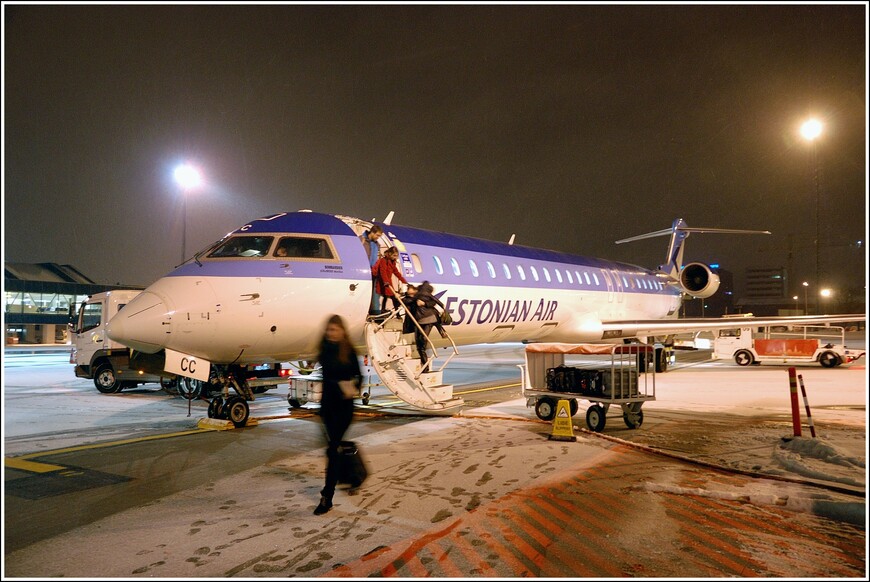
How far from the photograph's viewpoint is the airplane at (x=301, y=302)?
27.0 ft

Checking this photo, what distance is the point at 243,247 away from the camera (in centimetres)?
916

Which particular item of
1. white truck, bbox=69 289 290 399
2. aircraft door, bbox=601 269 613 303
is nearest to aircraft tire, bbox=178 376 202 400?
white truck, bbox=69 289 290 399

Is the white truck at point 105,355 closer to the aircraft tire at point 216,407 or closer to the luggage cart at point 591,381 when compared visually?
the aircraft tire at point 216,407

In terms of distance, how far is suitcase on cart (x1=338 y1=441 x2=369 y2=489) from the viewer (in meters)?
5.54

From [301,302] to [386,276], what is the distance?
1668 millimetres

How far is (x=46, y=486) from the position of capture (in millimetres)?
6332

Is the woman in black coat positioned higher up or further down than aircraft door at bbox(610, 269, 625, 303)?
further down

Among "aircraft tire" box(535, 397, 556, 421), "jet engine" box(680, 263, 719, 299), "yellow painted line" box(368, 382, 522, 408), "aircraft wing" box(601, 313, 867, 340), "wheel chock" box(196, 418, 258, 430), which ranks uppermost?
"jet engine" box(680, 263, 719, 299)

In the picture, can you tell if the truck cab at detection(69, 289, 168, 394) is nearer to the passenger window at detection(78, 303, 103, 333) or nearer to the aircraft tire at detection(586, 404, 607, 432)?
the passenger window at detection(78, 303, 103, 333)

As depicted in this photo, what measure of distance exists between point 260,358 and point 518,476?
4.93 meters

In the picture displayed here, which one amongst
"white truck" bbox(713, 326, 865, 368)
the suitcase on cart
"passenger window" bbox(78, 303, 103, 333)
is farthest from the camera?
"white truck" bbox(713, 326, 865, 368)

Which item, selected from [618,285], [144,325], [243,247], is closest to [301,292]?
[243,247]

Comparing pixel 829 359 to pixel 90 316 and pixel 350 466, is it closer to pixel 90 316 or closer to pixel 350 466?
pixel 350 466

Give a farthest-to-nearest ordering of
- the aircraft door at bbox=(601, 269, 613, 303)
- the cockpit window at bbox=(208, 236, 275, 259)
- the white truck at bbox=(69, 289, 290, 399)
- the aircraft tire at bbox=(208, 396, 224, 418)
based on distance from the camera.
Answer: the aircraft door at bbox=(601, 269, 613, 303)
the white truck at bbox=(69, 289, 290, 399)
the aircraft tire at bbox=(208, 396, 224, 418)
the cockpit window at bbox=(208, 236, 275, 259)
